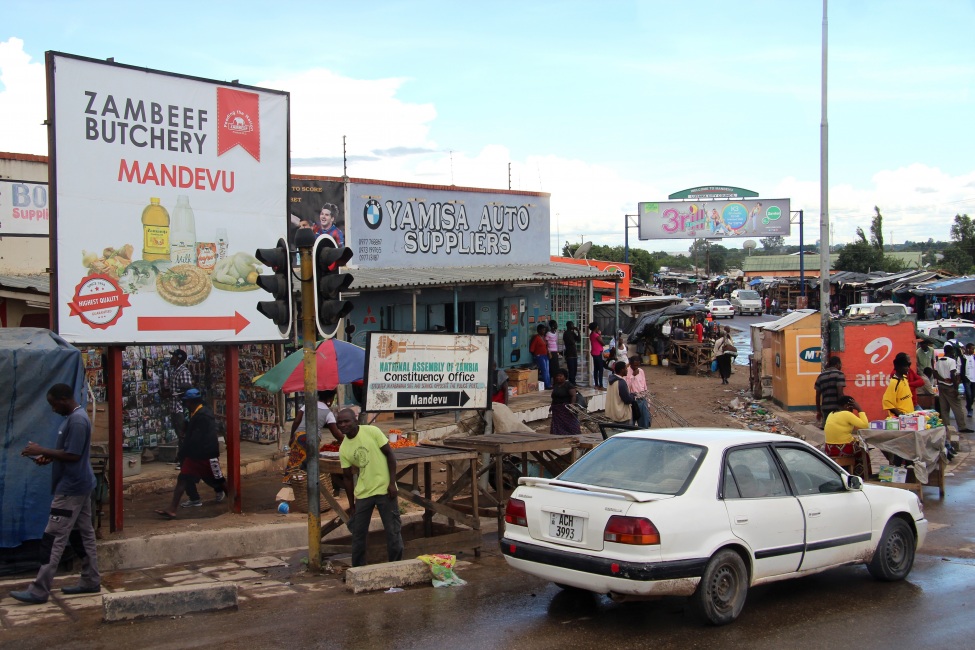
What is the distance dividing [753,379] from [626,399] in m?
11.0

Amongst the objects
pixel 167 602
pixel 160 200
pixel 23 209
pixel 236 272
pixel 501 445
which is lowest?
pixel 167 602

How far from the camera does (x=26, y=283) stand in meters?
13.8

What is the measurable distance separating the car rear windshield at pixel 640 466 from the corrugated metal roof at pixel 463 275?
9462 mm

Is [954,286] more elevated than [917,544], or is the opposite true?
[954,286]

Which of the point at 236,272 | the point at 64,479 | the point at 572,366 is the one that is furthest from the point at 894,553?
the point at 572,366

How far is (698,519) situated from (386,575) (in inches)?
112

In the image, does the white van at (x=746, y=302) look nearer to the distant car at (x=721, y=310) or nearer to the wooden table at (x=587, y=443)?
the distant car at (x=721, y=310)

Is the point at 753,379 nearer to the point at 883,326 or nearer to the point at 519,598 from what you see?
the point at 883,326

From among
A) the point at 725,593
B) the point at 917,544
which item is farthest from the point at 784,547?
the point at 917,544

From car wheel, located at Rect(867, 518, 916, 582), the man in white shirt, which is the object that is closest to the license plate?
car wheel, located at Rect(867, 518, 916, 582)

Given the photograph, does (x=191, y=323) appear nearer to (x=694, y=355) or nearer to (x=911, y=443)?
(x=911, y=443)

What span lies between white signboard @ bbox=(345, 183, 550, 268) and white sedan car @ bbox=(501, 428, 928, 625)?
12.6 meters

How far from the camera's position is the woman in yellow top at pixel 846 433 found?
11625 millimetres

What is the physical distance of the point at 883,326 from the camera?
17875mm
